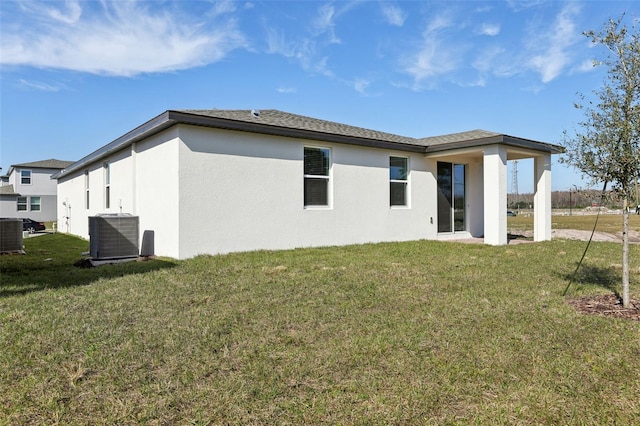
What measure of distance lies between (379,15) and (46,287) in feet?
33.3

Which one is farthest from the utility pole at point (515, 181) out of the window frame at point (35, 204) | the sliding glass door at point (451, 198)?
the window frame at point (35, 204)

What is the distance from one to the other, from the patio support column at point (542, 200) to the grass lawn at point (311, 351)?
6924mm

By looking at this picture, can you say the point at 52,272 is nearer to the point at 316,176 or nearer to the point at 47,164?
the point at 316,176

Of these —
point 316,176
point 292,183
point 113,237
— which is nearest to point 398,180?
point 316,176

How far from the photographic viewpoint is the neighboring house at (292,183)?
8.59m

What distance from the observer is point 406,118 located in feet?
53.2

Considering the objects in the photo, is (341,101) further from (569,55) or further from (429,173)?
(569,55)

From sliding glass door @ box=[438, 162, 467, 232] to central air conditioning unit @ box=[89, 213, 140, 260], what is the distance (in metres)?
10.0

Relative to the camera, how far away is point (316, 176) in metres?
10.6

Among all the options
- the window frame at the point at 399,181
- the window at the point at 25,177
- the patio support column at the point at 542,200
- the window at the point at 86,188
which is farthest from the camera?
the window at the point at 25,177

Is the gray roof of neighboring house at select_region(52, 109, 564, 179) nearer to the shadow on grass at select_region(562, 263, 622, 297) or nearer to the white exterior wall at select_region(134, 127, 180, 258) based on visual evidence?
the white exterior wall at select_region(134, 127, 180, 258)

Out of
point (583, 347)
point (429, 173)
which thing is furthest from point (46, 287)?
point (429, 173)

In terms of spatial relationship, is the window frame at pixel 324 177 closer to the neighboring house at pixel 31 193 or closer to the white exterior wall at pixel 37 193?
the neighboring house at pixel 31 193

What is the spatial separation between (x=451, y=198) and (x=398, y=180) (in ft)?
8.90
